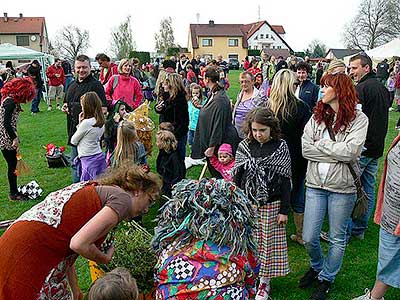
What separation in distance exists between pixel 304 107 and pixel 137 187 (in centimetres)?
269

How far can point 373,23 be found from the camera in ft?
194

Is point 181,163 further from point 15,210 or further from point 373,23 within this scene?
point 373,23

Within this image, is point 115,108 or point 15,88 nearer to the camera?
point 15,88

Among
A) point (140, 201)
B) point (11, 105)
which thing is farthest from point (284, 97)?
point (11, 105)

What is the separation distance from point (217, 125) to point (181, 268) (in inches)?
125

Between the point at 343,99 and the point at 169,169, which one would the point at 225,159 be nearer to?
the point at 169,169

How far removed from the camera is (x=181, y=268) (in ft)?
7.68

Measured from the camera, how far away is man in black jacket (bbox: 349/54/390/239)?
466 cm

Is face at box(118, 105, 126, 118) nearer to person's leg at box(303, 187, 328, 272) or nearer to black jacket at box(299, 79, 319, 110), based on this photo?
black jacket at box(299, 79, 319, 110)

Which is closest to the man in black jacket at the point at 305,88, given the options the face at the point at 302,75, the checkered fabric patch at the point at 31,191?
the face at the point at 302,75

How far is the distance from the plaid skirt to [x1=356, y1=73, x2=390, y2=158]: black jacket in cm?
159

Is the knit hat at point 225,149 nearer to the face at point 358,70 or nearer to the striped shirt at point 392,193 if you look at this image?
the face at point 358,70

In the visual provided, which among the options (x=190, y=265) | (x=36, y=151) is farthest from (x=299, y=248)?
Answer: (x=36, y=151)

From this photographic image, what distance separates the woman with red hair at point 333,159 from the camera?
140 inches
